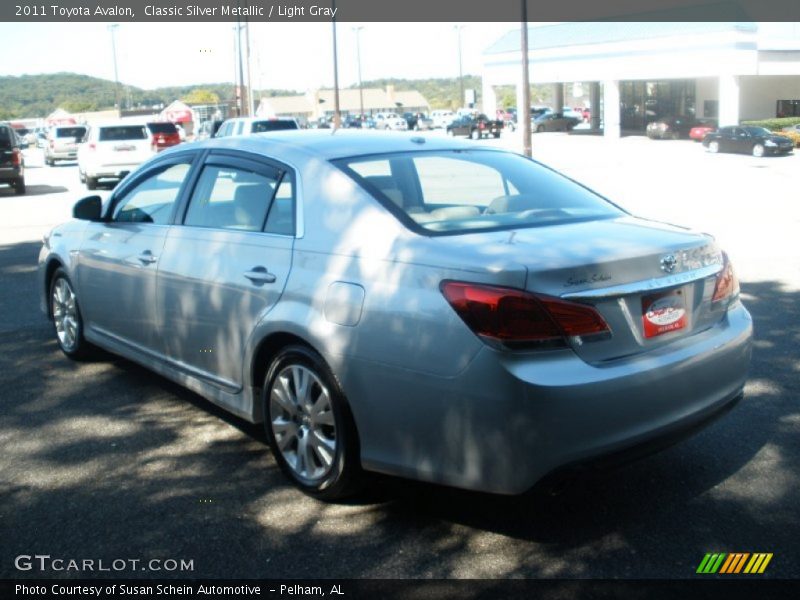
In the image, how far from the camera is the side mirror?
20.0 ft

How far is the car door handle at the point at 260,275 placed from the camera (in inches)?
172

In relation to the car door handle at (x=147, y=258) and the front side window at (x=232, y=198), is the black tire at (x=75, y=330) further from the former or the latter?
the front side window at (x=232, y=198)

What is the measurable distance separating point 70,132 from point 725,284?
143ft

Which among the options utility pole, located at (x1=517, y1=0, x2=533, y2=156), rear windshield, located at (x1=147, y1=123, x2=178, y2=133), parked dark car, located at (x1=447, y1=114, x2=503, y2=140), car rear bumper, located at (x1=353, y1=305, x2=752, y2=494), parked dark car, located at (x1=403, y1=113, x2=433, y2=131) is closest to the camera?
car rear bumper, located at (x1=353, y1=305, x2=752, y2=494)

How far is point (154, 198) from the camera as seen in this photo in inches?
232

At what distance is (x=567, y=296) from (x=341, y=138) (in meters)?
1.93

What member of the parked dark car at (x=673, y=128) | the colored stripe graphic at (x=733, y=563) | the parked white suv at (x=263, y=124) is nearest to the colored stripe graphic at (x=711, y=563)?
the colored stripe graphic at (x=733, y=563)

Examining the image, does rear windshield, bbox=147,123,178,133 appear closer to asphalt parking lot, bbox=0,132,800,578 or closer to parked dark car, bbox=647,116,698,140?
asphalt parking lot, bbox=0,132,800,578

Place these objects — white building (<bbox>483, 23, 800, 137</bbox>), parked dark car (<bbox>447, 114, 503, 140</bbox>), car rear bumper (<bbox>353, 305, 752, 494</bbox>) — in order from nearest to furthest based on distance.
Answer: car rear bumper (<bbox>353, 305, 752, 494</bbox>) < white building (<bbox>483, 23, 800, 137</bbox>) < parked dark car (<bbox>447, 114, 503, 140</bbox>)

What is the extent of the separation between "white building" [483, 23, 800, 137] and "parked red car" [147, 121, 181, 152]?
2888 centimetres

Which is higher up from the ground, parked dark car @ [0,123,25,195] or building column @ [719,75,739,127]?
building column @ [719,75,739,127]

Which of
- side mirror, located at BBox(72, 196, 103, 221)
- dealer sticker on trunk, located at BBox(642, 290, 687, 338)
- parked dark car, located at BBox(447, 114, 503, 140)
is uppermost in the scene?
parked dark car, located at BBox(447, 114, 503, 140)

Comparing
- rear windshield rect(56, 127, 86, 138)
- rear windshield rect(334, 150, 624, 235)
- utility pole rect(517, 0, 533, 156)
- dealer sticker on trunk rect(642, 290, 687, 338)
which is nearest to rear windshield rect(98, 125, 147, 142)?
utility pole rect(517, 0, 533, 156)

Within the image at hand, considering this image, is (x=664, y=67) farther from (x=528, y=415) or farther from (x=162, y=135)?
(x=528, y=415)
